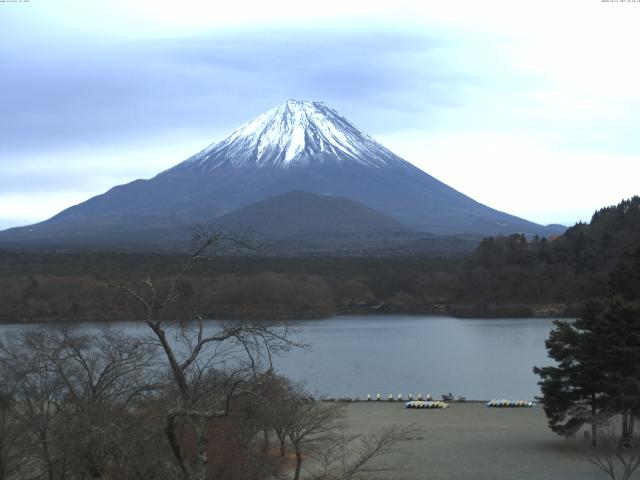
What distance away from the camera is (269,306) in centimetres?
5806

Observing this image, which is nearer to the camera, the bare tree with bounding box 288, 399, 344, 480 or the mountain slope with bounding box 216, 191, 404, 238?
the bare tree with bounding box 288, 399, 344, 480

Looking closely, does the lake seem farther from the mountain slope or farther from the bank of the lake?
the mountain slope

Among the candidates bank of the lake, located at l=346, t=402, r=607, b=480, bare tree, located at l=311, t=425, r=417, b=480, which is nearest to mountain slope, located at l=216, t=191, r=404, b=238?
bank of the lake, located at l=346, t=402, r=607, b=480

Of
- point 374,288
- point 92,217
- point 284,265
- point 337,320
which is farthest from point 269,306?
point 92,217

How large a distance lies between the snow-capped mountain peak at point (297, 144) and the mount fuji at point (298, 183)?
173 millimetres

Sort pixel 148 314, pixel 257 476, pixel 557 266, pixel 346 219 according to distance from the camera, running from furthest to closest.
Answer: pixel 346 219
pixel 557 266
pixel 257 476
pixel 148 314

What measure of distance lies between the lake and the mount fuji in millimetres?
102593

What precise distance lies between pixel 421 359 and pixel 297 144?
141702 millimetres

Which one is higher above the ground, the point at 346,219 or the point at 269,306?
the point at 346,219

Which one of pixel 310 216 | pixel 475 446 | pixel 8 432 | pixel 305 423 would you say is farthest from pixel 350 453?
pixel 310 216

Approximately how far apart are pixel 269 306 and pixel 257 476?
48.4 metres

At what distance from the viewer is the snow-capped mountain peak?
565 ft

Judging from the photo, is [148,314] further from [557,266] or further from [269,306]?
[557,266]

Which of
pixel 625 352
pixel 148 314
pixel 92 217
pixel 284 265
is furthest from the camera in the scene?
pixel 92 217
